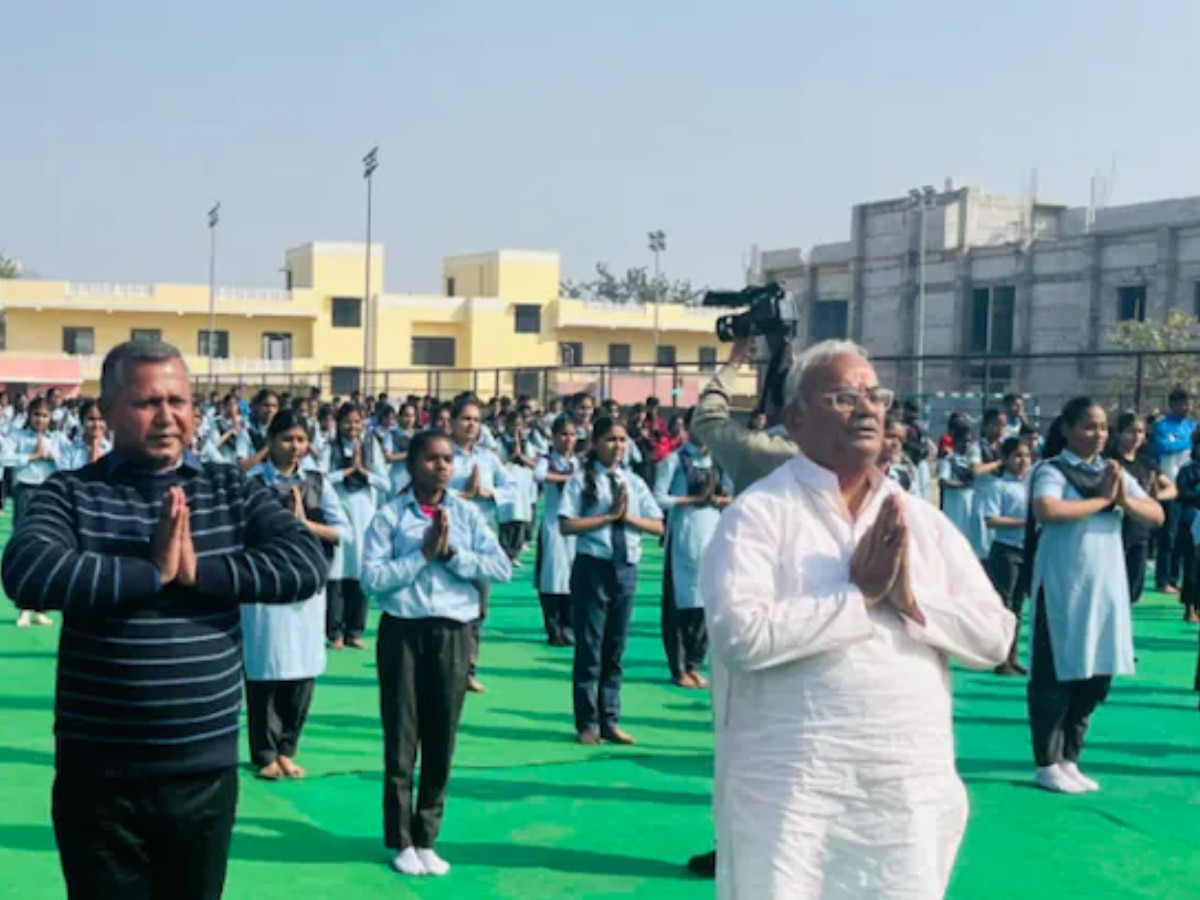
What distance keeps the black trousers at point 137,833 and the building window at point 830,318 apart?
40847 mm

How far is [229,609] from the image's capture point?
3.11 meters

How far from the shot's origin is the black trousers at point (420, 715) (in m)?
5.22

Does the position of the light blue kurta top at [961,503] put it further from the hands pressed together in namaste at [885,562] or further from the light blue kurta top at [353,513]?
the hands pressed together in namaste at [885,562]

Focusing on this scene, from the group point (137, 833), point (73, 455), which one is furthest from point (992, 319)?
point (137, 833)

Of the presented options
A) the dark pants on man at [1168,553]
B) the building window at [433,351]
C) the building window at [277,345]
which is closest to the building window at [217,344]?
the building window at [277,345]

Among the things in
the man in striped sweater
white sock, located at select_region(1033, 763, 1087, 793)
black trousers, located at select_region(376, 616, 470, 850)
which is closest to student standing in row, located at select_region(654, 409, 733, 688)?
white sock, located at select_region(1033, 763, 1087, 793)

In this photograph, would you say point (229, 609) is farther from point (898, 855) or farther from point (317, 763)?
point (317, 763)

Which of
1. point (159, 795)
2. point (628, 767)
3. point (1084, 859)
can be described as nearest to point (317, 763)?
point (628, 767)

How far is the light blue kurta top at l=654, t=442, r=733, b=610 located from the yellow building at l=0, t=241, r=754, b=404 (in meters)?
34.9

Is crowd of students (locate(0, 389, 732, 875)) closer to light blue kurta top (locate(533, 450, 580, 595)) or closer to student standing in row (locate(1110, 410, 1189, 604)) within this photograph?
light blue kurta top (locate(533, 450, 580, 595))

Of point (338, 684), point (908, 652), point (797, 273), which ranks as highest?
point (797, 273)

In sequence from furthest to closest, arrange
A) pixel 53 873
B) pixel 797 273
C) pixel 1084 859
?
pixel 797 273 < pixel 1084 859 < pixel 53 873

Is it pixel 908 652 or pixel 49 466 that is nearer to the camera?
pixel 908 652

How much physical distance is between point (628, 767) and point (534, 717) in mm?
1209
